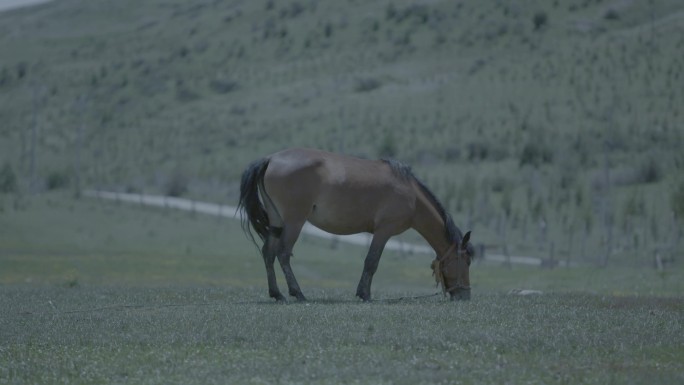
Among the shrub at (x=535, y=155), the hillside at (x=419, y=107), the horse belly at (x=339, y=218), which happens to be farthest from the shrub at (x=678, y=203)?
the horse belly at (x=339, y=218)

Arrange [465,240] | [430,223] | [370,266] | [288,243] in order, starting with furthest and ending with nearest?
1. [430,223]
2. [465,240]
3. [370,266]
4. [288,243]

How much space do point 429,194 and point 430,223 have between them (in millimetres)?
503

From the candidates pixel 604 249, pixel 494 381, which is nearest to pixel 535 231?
pixel 604 249

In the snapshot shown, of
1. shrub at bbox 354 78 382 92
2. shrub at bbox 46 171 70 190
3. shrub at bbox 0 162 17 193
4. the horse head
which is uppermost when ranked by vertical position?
the horse head

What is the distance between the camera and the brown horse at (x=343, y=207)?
1858cm

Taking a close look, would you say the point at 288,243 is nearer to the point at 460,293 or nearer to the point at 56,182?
the point at 460,293

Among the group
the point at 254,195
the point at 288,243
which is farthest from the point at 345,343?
the point at 254,195

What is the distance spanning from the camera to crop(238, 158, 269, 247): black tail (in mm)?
18578

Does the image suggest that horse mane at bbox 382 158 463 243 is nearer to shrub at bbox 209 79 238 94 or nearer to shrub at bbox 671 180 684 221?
shrub at bbox 671 180 684 221

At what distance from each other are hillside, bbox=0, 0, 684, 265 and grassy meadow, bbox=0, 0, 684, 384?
225mm

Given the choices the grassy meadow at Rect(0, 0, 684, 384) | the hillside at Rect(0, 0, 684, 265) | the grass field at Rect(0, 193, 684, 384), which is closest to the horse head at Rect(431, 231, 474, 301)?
the grass field at Rect(0, 193, 684, 384)

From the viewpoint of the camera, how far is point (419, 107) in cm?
7500

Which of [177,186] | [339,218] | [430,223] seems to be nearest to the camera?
[339,218]

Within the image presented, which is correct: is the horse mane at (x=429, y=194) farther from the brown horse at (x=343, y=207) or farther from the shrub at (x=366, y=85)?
the shrub at (x=366, y=85)
